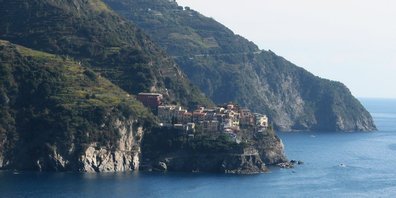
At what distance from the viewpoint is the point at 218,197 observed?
14350 cm

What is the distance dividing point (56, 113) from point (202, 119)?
28620 mm

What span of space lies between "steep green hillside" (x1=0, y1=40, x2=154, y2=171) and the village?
549 centimetres

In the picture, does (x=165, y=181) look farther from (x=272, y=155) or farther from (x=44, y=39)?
(x=44, y=39)

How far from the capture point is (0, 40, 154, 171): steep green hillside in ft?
525

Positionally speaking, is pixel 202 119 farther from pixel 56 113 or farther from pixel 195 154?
pixel 56 113

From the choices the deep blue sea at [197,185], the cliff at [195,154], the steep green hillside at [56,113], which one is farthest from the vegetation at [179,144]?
the deep blue sea at [197,185]

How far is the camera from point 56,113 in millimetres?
166625

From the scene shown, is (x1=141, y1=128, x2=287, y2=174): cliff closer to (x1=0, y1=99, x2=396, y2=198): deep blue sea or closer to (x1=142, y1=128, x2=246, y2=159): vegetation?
(x1=142, y1=128, x2=246, y2=159): vegetation

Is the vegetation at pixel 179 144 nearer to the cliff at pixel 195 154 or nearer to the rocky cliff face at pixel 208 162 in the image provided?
the cliff at pixel 195 154

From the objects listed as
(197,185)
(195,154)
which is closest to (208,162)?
(195,154)

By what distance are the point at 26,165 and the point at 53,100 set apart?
14.4m

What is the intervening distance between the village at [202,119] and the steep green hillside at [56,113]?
18.0 ft

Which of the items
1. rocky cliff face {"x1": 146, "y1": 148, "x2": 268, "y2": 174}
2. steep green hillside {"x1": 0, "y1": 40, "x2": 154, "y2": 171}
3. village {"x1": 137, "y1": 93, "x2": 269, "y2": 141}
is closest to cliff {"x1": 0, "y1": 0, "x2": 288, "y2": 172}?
steep green hillside {"x1": 0, "y1": 40, "x2": 154, "y2": 171}

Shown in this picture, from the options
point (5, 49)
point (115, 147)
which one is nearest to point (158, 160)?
point (115, 147)
